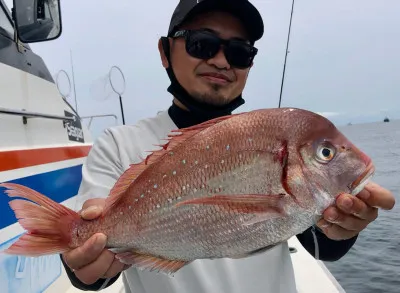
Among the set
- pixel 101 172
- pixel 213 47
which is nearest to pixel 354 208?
pixel 213 47

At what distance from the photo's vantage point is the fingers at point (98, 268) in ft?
5.07

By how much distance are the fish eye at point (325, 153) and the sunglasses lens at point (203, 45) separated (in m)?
0.88

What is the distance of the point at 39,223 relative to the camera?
56.2 inches

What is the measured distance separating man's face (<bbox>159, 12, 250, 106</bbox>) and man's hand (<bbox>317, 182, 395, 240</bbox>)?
93 cm

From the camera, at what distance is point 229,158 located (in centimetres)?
148

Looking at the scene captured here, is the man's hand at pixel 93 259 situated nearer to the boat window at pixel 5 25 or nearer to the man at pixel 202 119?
the man at pixel 202 119

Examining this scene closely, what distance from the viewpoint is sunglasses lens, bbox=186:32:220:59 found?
2070 millimetres

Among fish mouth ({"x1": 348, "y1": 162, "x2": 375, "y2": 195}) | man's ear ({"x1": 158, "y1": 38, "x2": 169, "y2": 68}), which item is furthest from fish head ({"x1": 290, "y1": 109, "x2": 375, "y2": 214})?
man's ear ({"x1": 158, "y1": 38, "x2": 169, "y2": 68})

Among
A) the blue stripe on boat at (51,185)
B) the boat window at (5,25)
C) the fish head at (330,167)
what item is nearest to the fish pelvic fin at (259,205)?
the fish head at (330,167)

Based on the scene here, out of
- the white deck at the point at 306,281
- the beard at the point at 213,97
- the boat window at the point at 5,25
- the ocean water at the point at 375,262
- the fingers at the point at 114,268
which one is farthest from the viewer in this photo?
the ocean water at the point at 375,262

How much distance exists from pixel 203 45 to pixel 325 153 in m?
0.94

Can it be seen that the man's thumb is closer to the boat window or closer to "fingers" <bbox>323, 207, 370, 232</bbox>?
"fingers" <bbox>323, 207, 370, 232</bbox>

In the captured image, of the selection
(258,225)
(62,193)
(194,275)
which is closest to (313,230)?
(194,275)

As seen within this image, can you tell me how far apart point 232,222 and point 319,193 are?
326 millimetres
